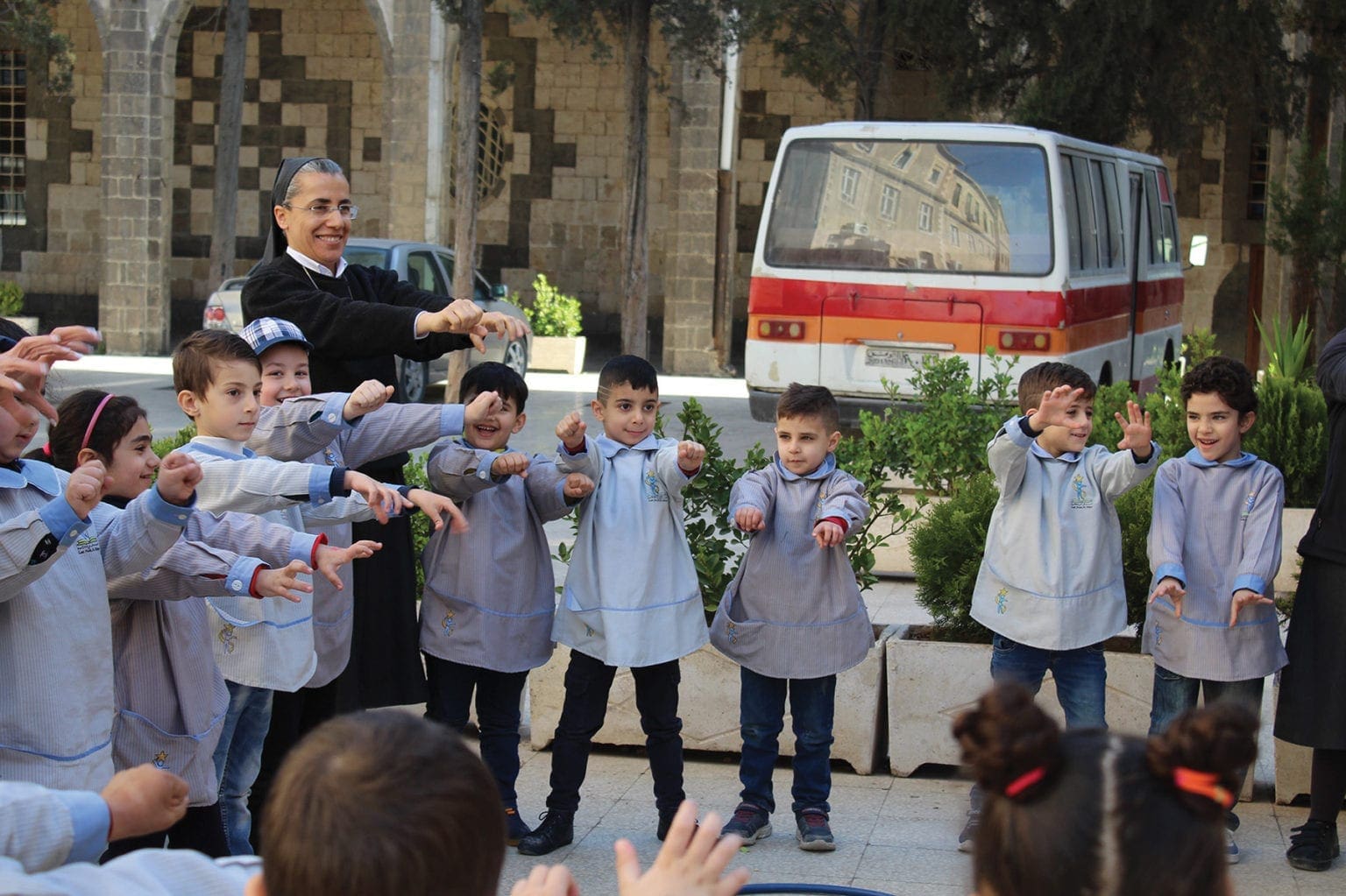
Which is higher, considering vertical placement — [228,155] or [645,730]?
[228,155]

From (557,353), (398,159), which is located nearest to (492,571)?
(557,353)

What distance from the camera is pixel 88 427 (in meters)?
3.58

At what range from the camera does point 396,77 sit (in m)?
22.9

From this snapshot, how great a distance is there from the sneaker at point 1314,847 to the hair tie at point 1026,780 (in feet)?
10.8

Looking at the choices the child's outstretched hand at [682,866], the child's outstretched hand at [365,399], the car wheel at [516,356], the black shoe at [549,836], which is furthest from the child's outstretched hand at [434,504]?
the car wheel at [516,356]

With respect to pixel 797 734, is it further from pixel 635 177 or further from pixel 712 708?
pixel 635 177

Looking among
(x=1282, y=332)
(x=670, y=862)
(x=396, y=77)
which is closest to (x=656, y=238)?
(x=396, y=77)

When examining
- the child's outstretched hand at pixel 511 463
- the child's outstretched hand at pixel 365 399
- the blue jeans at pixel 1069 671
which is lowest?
the blue jeans at pixel 1069 671

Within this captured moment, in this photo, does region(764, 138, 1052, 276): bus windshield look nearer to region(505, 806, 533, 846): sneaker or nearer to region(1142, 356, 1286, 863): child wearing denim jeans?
region(1142, 356, 1286, 863): child wearing denim jeans

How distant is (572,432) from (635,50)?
12725 mm

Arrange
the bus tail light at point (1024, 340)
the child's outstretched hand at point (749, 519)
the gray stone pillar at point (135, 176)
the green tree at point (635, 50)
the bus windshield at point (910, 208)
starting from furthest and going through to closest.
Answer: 1. the gray stone pillar at point (135, 176)
2. the green tree at point (635, 50)
3. the bus windshield at point (910, 208)
4. the bus tail light at point (1024, 340)
5. the child's outstretched hand at point (749, 519)

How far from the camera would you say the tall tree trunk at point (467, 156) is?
1563 centimetres

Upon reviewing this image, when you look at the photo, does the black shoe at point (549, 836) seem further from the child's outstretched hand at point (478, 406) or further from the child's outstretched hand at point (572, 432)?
the child's outstretched hand at point (478, 406)

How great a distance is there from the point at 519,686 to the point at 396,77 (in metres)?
19.4
